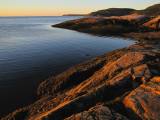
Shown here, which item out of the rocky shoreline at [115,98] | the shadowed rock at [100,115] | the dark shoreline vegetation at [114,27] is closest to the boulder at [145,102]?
the rocky shoreline at [115,98]

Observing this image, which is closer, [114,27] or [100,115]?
[100,115]

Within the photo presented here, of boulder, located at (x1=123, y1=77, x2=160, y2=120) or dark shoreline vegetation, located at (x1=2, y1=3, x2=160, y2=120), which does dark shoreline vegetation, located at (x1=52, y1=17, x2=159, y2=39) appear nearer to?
dark shoreline vegetation, located at (x1=2, y1=3, x2=160, y2=120)

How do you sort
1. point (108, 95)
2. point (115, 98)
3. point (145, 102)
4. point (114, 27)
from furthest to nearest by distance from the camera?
point (114, 27) < point (108, 95) < point (115, 98) < point (145, 102)

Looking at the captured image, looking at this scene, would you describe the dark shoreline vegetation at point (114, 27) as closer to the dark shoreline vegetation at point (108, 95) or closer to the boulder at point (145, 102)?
the dark shoreline vegetation at point (108, 95)

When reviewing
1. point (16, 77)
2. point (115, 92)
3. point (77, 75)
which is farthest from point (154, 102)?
point (16, 77)

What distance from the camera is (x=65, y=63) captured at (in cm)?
1532

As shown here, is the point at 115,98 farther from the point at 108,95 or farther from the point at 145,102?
the point at 145,102

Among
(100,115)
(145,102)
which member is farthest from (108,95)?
(100,115)

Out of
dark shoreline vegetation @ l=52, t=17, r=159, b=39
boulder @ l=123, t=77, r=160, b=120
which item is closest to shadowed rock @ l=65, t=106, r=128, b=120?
boulder @ l=123, t=77, r=160, b=120

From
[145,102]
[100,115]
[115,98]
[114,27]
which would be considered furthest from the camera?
[114,27]

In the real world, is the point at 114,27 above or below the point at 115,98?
above

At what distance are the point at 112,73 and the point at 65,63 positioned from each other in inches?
333

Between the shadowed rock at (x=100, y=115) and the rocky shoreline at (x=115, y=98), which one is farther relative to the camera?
the rocky shoreline at (x=115, y=98)

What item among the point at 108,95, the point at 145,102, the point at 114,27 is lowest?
the point at 108,95
